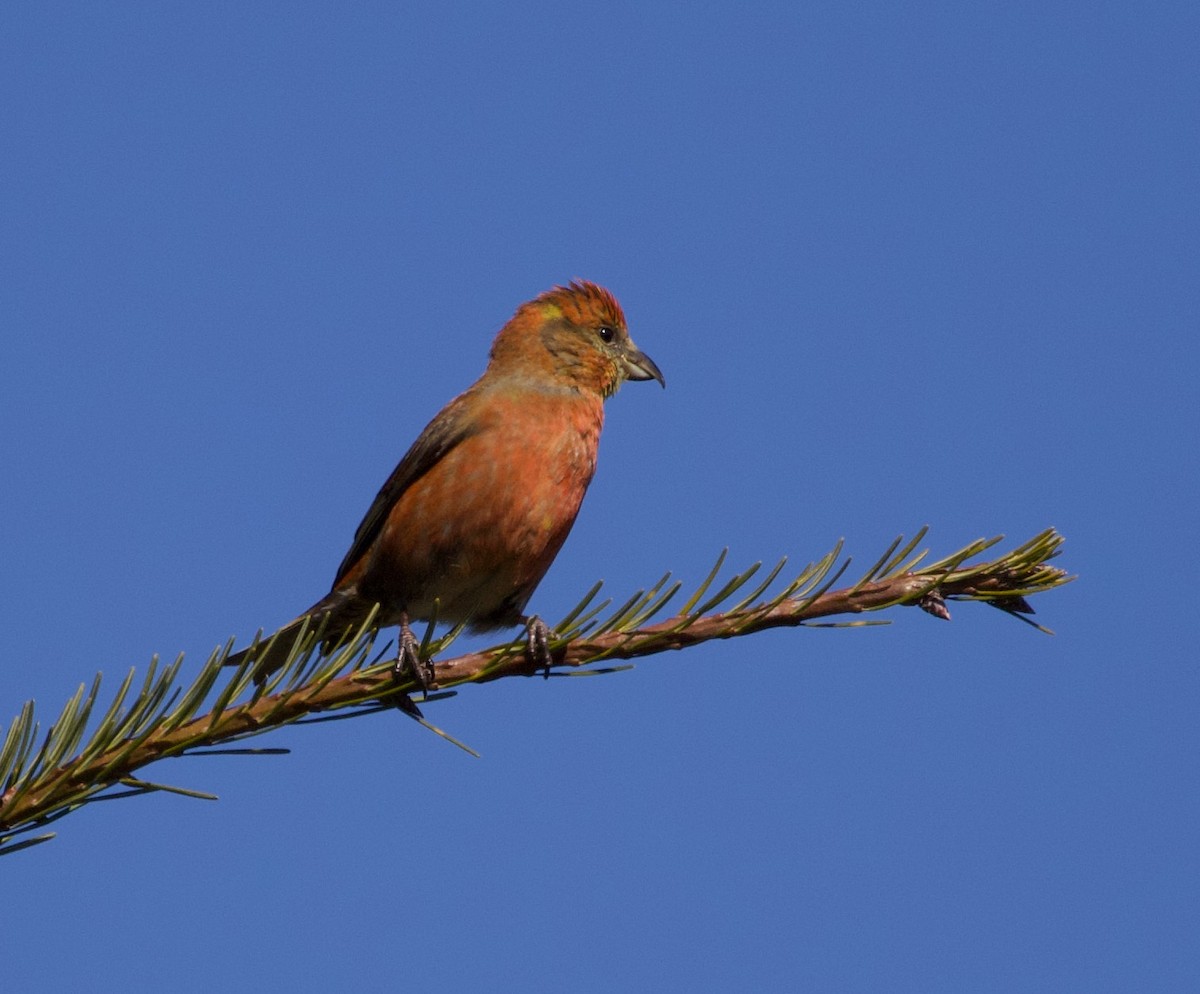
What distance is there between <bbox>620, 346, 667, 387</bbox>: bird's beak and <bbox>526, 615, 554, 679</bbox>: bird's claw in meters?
3.12

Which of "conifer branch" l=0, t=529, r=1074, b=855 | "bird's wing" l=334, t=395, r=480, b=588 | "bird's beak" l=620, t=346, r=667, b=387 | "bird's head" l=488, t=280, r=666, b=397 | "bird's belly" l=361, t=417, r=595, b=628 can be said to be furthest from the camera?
"bird's beak" l=620, t=346, r=667, b=387

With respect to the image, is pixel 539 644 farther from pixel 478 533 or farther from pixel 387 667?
pixel 478 533

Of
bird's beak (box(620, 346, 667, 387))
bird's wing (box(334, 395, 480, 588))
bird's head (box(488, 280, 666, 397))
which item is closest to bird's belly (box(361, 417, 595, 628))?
bird's wing (box(334, 395, 480, 588))

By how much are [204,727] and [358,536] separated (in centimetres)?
290

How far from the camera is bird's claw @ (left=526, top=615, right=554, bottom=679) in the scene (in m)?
2.74

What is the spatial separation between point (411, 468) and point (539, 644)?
2596 mm

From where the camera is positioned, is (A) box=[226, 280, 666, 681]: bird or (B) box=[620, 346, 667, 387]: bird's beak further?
(B) box=[620, 346, 667, 387]: bird's beak

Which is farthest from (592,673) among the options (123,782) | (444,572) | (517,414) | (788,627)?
(517,414)

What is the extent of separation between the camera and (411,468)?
5.27m

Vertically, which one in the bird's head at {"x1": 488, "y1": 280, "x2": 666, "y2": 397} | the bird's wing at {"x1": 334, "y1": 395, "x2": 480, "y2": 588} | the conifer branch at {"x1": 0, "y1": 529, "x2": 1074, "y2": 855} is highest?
the bird's head at {"x1": 488, "y1": 280, "x2": 666, "y2": 397}

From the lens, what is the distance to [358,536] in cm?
538

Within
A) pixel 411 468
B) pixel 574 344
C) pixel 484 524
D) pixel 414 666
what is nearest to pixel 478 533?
pixel 484 524

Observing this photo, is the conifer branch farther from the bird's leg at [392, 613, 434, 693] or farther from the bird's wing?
the bird's wing

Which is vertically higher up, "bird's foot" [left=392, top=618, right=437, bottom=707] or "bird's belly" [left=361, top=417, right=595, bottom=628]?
"bird's belly" [left=361, top=417, right=595, bottom=628]
